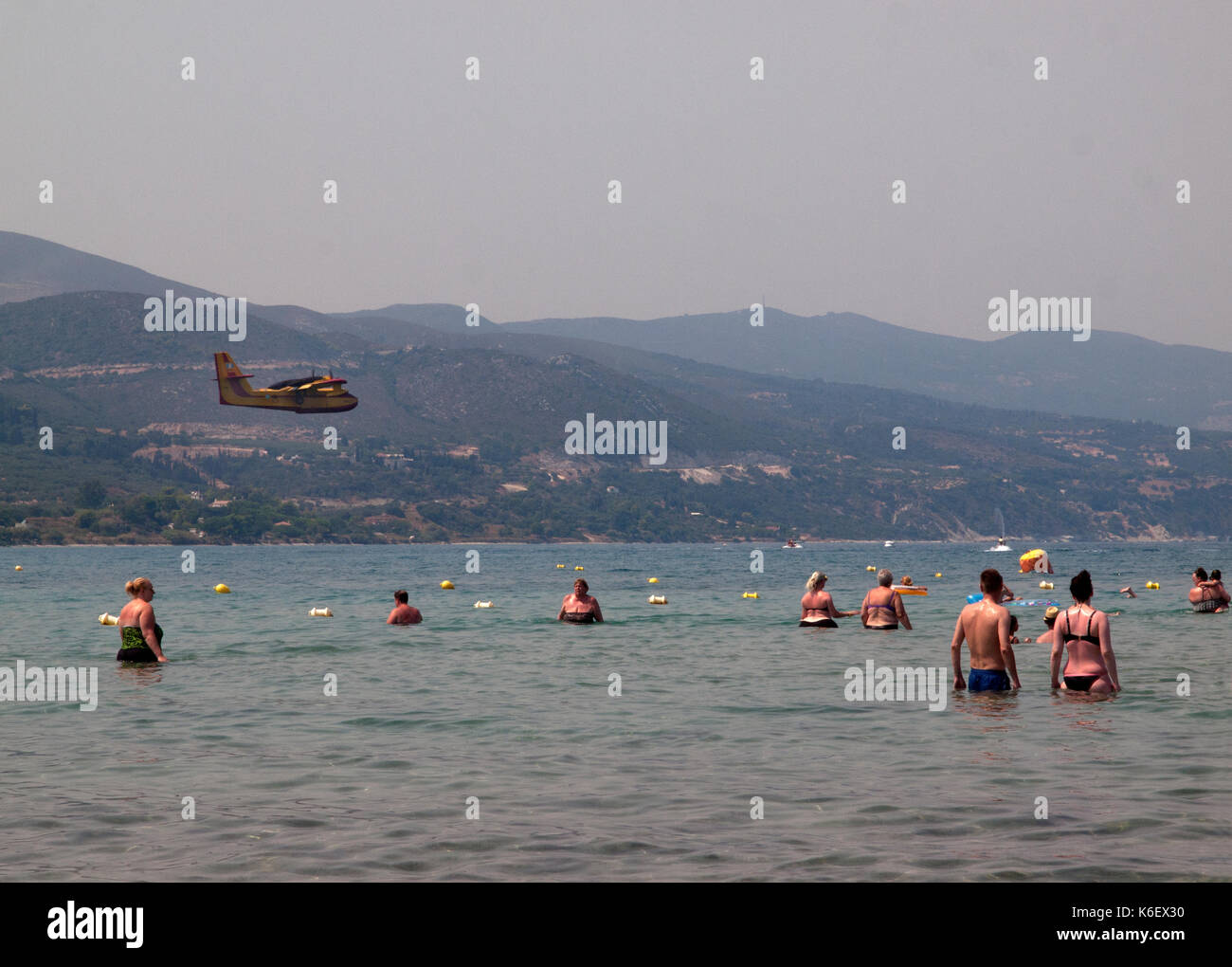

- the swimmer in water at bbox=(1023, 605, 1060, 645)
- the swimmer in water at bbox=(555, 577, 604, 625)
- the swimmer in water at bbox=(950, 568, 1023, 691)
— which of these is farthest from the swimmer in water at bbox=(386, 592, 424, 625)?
the swimmer in water at bbox=(950, 568, 1023, 691)

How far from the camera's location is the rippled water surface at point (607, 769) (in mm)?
9992

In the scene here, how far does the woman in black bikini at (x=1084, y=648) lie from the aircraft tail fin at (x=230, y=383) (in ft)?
309

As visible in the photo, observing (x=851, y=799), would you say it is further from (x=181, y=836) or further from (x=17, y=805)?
(x=17, y=805)

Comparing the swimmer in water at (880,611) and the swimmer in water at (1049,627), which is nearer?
the swimmer in water at (1049,627)

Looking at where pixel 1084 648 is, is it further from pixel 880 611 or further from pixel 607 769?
pixel 880 611

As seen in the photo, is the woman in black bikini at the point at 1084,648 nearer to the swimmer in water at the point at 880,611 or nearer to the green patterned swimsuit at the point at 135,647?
the swimmer in water at the point at 880,611

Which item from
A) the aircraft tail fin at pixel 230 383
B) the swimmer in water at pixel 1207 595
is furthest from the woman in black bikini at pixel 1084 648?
the aircraft tail fin at pixel 230 383

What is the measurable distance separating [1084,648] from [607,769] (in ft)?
26.3

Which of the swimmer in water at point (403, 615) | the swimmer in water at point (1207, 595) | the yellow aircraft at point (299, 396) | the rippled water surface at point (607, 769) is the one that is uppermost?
the yellow aircraft at point (299, 396)

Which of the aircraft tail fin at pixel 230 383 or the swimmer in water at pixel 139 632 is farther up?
the aircraft tail fin at pixel 230 383

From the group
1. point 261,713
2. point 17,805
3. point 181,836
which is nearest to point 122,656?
point 261,713

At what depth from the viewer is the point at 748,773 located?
13.8 meters
